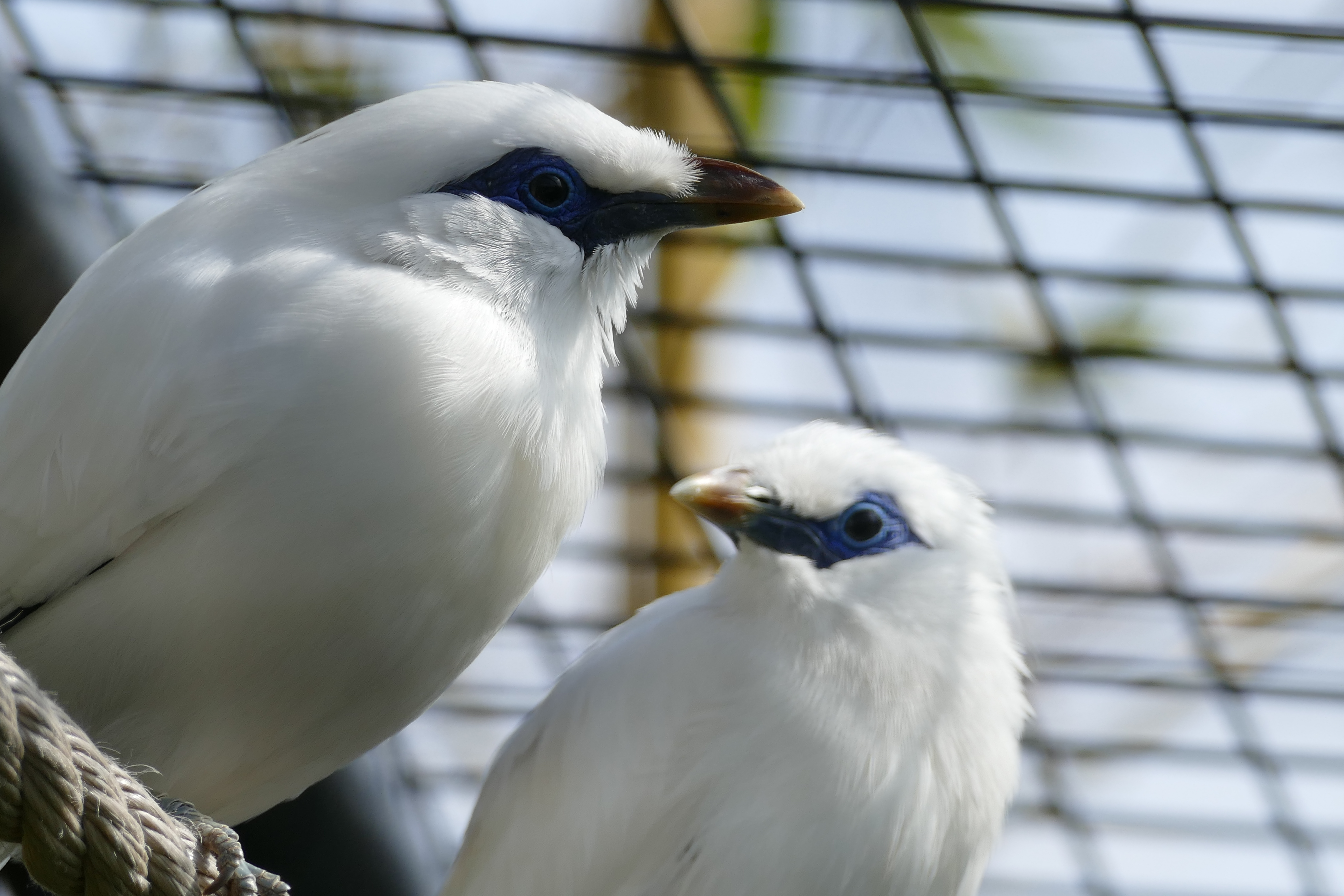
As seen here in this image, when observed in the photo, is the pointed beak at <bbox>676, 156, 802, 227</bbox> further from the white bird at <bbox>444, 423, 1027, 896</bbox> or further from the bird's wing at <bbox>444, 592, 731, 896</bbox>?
the bird's wing at <bbox>444, 592, 731, 896</bbox>

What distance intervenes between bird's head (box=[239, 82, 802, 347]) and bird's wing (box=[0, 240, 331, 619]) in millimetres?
197

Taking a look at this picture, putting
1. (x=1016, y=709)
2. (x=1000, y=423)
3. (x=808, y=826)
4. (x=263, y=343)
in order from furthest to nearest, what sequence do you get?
(x=1000, y=423), (x=1016, y=709), (x=808, y=826), (x=263, y=343)

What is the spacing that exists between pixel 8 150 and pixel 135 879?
1916 mm

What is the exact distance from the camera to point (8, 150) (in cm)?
294

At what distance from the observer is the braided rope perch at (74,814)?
1.45 meters

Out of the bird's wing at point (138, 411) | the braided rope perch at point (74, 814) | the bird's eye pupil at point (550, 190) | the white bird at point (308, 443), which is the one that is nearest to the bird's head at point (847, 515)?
the white bird at point (308, 443)

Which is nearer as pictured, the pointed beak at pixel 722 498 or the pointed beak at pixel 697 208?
the pointed beak at pixel 697 208

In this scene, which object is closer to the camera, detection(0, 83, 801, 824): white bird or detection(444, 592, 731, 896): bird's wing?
detection(0, 83, 801, 824): white bird

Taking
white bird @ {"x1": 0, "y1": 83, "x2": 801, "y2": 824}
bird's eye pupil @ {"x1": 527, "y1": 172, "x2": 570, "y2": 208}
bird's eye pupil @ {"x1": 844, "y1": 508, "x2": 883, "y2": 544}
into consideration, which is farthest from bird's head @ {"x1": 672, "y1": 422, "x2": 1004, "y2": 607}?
bird's eye pupil @ {"x1": 527, "y1": 172, "x2": 570, "y2": 208}

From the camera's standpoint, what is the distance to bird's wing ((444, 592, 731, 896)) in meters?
2.53

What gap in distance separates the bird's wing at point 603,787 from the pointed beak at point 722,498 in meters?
0.20

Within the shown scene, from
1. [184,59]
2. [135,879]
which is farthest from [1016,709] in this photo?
[184,59]

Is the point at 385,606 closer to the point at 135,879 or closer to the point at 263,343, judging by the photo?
the point at 263,343

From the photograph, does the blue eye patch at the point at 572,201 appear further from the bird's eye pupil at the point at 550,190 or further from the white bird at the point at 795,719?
the white bird at the point at 795,719
